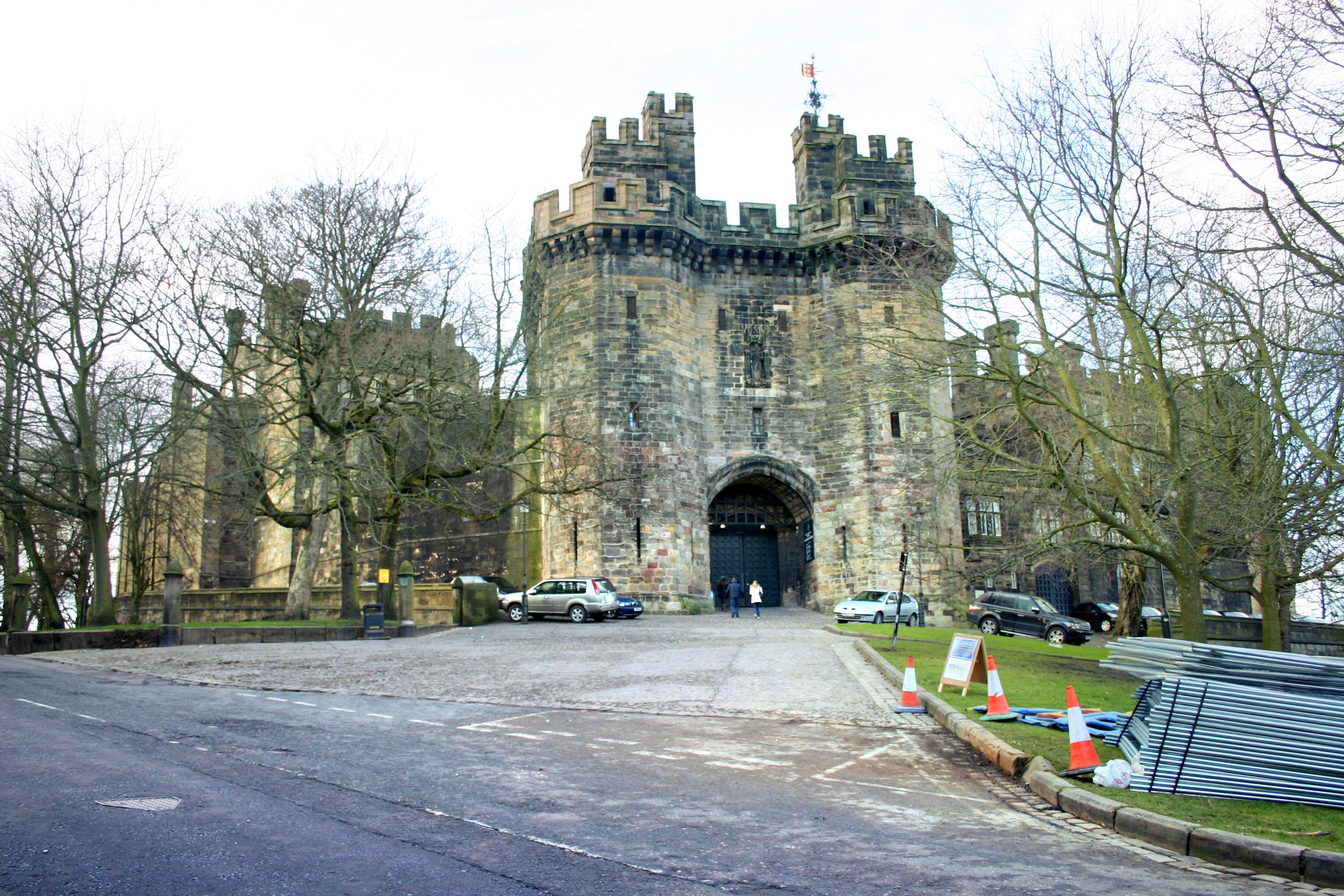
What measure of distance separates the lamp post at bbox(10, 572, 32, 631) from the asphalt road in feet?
47.5

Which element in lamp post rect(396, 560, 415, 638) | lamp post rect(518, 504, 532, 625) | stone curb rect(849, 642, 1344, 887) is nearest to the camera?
stone curb rect(849, 642, 1344, 887)

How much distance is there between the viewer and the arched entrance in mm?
32312

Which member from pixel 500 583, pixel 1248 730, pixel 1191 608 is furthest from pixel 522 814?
pixel 500 583

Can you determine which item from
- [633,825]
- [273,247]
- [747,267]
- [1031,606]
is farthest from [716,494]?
[633,825]

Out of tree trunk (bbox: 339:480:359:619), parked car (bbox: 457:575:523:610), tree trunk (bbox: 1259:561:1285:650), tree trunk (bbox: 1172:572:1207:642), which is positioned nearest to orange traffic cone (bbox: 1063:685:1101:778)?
tree trunk (bbox: 1172:572:1207:642)

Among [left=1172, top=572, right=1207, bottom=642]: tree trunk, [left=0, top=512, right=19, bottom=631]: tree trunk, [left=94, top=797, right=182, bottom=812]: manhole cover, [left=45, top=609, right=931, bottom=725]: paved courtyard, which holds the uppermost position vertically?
[left=0, top=512, right=19, bottom=631]: tree trunk

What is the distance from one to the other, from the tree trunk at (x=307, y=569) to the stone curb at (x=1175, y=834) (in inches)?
720

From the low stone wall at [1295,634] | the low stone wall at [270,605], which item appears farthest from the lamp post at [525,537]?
the low stone wall at [1295,634]

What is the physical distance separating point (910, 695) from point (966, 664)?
2.55 feet

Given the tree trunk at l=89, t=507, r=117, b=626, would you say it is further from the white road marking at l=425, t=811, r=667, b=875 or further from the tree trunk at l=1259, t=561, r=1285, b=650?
the tree trunk at l=1259, t=561, r=1285, b=650

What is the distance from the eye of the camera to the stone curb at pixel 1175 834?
15.8 feet

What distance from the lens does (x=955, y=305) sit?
1502 cm

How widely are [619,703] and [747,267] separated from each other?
23.6 meters

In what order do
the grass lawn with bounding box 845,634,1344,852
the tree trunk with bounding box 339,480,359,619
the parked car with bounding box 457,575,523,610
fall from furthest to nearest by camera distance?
the parked car with bounding box 457,575,523,610 < the tree trunk with bounding box 339,480,359,619 < the grass lawn with bounding box 845,634,1344,852
